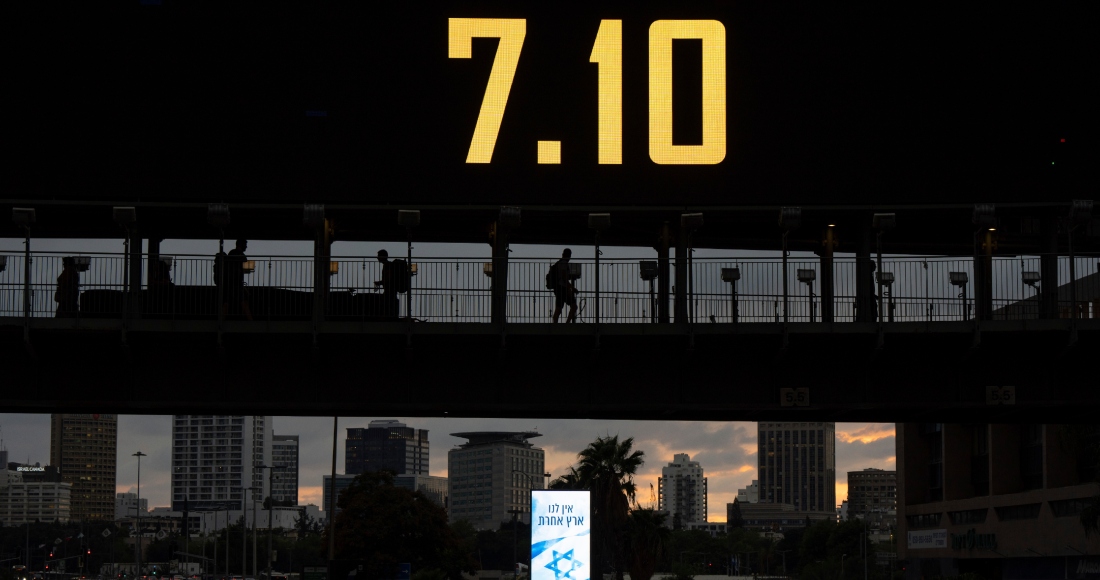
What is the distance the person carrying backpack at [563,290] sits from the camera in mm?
24594

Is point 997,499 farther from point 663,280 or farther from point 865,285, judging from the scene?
point 663,280

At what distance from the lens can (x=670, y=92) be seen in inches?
1002

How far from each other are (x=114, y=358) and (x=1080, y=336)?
1936 centimetres

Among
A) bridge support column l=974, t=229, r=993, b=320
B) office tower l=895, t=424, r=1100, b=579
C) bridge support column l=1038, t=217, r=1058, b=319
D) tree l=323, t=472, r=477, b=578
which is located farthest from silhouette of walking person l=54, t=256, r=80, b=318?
tree l=323, t=472, r=477, b=578

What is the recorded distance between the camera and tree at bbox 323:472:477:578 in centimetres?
7962

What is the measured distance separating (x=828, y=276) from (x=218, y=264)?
513 inches

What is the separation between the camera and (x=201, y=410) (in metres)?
24.5

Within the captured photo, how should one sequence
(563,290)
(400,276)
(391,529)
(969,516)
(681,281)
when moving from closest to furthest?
(563,290)
(400,276)
(681,281)
(969,516)
(391,529)

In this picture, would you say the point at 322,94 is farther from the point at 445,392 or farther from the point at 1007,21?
the point at 1007,21

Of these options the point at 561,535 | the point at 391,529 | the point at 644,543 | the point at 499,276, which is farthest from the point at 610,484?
the point at 499,276

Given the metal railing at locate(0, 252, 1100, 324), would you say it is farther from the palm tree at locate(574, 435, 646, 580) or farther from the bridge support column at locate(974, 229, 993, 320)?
the palm tree at locate(574, 435, 646, 580)

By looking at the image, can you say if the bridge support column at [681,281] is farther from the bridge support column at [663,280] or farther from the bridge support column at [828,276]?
the bridge support column at [828,276]

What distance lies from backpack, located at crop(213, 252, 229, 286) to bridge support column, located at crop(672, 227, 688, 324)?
9276mm

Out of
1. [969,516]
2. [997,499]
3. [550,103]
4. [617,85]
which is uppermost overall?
[617,85]
